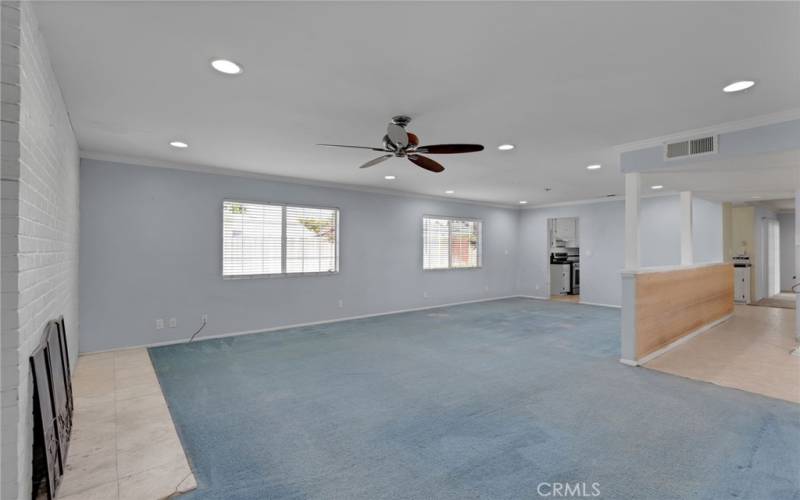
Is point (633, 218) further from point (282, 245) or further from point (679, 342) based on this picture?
point (282, 245)

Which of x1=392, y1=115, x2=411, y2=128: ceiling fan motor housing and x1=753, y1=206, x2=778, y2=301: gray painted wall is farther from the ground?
x1=392, y1=115, x2=411, y2=128: ceiling fan motor housing

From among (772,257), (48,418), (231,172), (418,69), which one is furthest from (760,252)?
(48,418)

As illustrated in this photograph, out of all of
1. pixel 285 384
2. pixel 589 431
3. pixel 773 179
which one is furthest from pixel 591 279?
pixel 285 384

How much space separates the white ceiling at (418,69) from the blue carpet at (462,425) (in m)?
2.35

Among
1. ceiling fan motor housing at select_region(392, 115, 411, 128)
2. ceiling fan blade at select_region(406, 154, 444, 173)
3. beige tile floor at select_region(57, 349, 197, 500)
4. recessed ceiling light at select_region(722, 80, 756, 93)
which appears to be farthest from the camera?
ceiling fan blade at select_region(406, 154, 444, 173)

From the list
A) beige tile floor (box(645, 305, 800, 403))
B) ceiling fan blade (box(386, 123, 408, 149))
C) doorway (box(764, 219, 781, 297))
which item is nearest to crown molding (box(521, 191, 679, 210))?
beige tile floor (box(645, 305, 800, 403))

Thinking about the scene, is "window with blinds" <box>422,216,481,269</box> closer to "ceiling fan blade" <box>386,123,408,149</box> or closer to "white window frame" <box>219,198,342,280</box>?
"white window frame" <box>219,198,342,280</box>

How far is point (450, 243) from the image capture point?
338 inches

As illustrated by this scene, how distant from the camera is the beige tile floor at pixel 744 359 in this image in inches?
137

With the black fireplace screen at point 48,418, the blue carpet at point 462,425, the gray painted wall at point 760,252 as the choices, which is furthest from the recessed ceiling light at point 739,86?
the gray painted wall at point 760,252

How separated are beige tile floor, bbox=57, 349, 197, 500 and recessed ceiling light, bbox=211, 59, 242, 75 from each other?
2.40 meters

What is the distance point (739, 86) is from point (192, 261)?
5.92 metres

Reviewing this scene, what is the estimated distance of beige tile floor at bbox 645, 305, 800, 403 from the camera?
11.4ft

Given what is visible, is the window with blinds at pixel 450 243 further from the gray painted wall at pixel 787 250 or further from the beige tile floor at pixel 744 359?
the gray painted wall at pixel 787 250
